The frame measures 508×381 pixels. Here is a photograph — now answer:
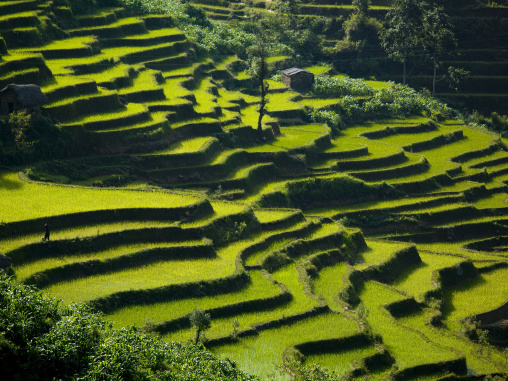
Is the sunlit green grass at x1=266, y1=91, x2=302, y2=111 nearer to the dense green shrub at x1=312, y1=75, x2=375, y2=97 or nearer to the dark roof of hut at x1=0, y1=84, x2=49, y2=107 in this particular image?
the dense green shrub at x1=312, y1=75, x2=375, y2=97

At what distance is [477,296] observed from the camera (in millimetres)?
33969

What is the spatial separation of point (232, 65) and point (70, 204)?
3176 centimetres

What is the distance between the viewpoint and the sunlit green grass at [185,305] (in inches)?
918

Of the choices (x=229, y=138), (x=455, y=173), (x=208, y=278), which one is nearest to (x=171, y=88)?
(x=229, y=138)

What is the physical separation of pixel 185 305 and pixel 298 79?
35.7 meters

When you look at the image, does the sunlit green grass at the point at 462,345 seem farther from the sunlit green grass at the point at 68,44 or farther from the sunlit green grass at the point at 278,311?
the sunlit green grass at the point at 68,44

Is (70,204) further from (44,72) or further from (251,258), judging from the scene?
(44,72)

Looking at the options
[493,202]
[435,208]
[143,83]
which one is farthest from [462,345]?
[143,83]

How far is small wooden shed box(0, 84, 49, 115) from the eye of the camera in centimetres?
3381

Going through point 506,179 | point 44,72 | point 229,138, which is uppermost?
point 44,72

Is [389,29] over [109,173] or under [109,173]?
over

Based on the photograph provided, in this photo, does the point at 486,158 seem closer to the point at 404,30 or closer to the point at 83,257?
the point at 404,30

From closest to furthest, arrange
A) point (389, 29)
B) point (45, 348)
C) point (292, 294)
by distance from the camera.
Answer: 1. point (45, 348)
2. point (292, 294)
3. point (389, 29)

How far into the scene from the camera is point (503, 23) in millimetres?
66312
